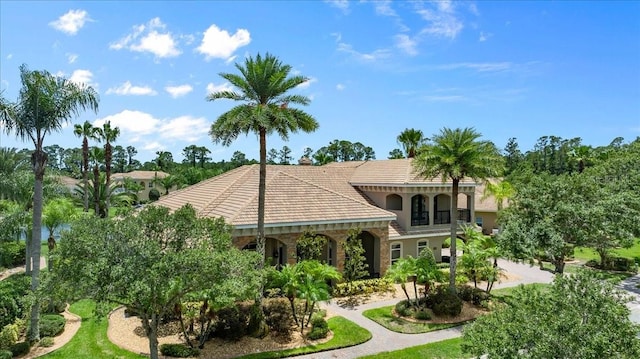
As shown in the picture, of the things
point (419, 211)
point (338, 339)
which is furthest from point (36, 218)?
point (419, 211)

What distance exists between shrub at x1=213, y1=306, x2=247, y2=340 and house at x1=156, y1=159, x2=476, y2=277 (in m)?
4.62

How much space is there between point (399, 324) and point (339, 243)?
6410mm

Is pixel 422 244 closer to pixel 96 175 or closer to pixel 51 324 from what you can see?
pixel 51 324

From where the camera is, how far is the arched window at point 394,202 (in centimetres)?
3053

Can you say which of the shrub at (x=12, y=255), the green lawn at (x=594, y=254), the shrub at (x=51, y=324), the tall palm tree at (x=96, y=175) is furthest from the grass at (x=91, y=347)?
the green lawn at (x=594, y=254)

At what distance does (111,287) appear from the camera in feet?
34.0

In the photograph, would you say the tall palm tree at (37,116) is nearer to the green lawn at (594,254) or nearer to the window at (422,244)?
the window at (422,244)

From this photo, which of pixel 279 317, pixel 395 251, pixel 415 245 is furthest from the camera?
pixel 415 245

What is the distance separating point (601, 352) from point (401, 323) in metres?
12.6

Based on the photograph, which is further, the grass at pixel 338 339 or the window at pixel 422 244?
the window at pixel 422 244

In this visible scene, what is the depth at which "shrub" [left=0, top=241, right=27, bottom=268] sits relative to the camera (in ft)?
83.6

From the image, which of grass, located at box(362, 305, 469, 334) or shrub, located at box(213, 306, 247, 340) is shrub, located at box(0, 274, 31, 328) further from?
grass, located at box(362, 305, 469, 334)

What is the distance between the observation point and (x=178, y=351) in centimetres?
1437

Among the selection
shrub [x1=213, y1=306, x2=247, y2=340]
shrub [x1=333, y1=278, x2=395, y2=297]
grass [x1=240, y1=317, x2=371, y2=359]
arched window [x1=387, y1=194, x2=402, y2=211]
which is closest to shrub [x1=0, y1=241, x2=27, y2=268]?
shrub [x1=213, y1=306, x2=247, y2=340]
